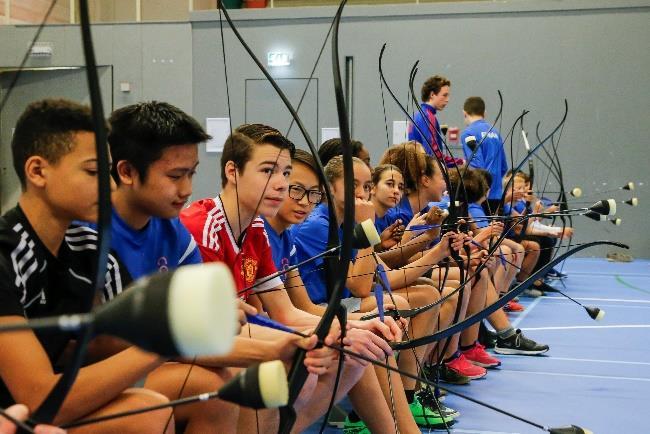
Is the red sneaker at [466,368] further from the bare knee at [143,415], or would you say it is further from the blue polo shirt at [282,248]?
the bare knee at [143,415]

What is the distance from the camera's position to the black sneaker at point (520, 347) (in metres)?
3.58

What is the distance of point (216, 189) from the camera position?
27.2 ft

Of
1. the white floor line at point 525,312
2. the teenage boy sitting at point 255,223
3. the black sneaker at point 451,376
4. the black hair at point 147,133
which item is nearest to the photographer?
the black hair at point 147,133

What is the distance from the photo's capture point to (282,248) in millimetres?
2213

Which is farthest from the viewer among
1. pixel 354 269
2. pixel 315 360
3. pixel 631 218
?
pixel 631 218

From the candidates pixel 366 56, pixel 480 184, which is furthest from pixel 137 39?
pixel 480 184

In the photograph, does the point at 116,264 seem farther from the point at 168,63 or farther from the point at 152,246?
the point at 168,63

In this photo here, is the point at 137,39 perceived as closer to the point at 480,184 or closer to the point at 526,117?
the point at 526,117

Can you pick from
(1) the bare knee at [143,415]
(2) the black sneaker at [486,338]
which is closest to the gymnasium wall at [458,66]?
(2) the black sneaker at [486,338]

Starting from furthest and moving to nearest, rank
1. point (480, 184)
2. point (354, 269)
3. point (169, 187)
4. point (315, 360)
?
point (480, 184) → point (354, 269) → point (169, 187) → point (315, 360)

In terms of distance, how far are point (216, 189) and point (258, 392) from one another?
7597mm

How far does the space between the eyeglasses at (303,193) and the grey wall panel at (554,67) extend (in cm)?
559

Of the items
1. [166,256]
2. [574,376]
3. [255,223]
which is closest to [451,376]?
[574,376]

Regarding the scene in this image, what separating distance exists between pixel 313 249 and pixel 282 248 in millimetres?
237
